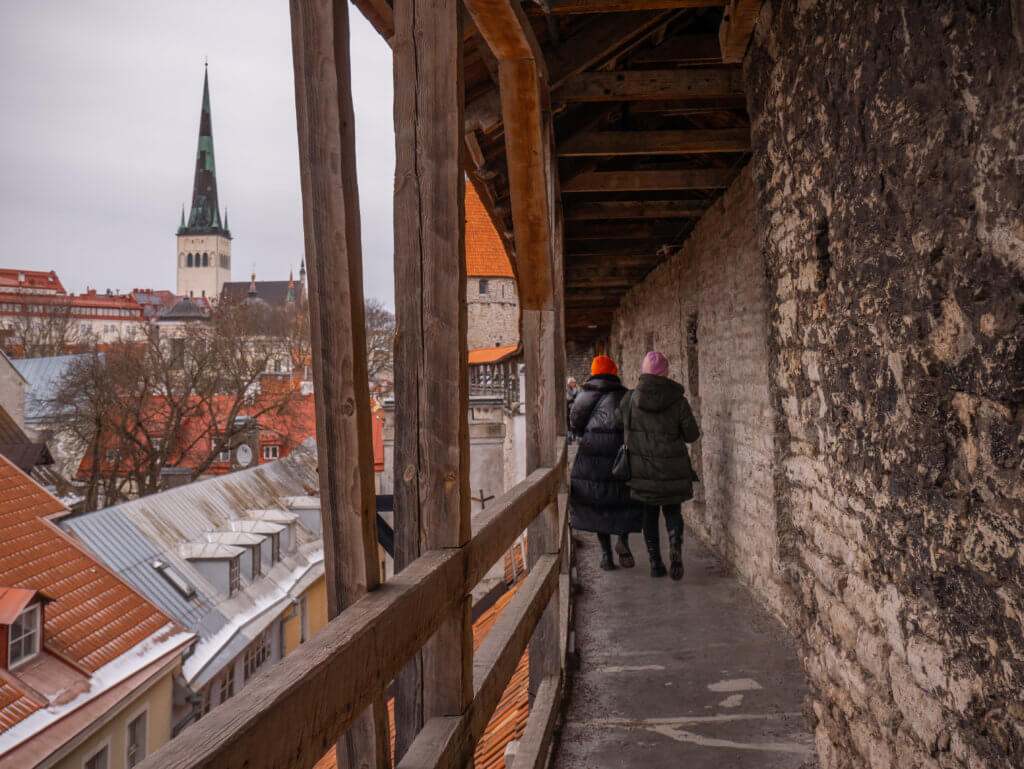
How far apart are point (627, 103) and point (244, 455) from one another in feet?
86.1

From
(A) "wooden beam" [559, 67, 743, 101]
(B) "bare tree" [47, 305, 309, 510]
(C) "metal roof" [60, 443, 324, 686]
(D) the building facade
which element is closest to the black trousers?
(A) "wooden beam" [559, 67, 743, 101]

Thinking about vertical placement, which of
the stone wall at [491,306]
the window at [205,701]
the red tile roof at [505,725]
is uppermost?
the stone wall at [491,306]

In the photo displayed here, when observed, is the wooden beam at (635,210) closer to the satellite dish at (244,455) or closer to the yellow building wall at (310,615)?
the yellow building wall at (310,615)

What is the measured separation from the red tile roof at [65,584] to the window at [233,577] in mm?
4000

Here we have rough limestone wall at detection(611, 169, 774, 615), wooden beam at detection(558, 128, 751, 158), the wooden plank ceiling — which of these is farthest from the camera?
rough limestone wall at detection(611, 169, 774, 615)

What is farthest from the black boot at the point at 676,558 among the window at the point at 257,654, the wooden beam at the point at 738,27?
the window at the point at 257,654

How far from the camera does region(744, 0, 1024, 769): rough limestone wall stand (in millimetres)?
1632

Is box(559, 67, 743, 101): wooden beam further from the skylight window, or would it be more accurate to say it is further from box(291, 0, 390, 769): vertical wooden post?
the skylight window

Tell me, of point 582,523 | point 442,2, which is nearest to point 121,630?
point 582,523

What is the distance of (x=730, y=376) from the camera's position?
5777 millimetres

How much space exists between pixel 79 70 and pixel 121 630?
13.0 metres

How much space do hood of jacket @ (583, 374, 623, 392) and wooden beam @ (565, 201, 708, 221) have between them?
4.58 feet

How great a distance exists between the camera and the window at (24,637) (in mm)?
10536

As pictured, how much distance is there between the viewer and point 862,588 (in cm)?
249
